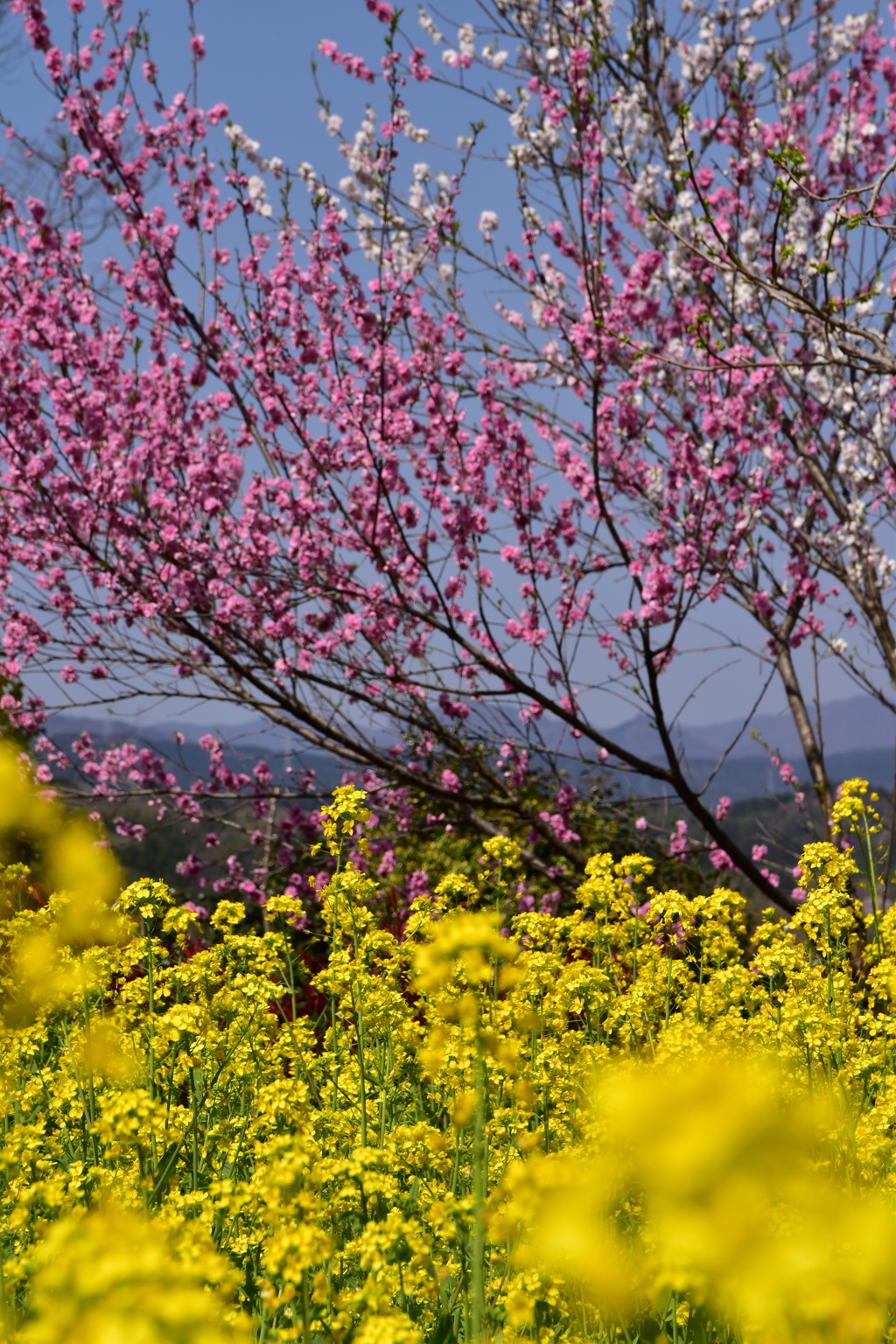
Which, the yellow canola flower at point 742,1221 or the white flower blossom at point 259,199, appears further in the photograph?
the white flower blossom at point 259,199

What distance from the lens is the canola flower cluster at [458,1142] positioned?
109cm

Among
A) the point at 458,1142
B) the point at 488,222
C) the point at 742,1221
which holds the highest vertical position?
the point at 488,222

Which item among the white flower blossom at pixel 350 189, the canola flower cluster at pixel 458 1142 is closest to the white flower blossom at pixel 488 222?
the white flower blossom at pixel 350 189

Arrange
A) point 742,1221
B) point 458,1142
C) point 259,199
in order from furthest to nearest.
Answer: point 259,199, point 458,1142, point 742,1221

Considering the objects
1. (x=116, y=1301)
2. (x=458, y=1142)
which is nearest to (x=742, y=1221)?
(x=116, y=1301)

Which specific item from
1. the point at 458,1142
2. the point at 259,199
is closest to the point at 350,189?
the point at 259,199

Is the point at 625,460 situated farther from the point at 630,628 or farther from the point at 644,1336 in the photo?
the point at 644,1336

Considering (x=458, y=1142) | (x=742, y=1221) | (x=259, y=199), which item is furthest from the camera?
(x=259, y=199)

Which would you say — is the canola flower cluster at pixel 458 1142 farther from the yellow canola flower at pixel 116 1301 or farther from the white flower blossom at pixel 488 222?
the white flower blossom at pixel 488 222

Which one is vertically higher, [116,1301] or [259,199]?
[259,199]

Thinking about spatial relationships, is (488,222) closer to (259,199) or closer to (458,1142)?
(259,199)

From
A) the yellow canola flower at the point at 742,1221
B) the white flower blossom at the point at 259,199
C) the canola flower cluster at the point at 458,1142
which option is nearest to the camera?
the yellow canola flower at the point at 742,1221

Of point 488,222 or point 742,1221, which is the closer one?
point 742,1221

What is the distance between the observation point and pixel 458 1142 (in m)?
2.71
